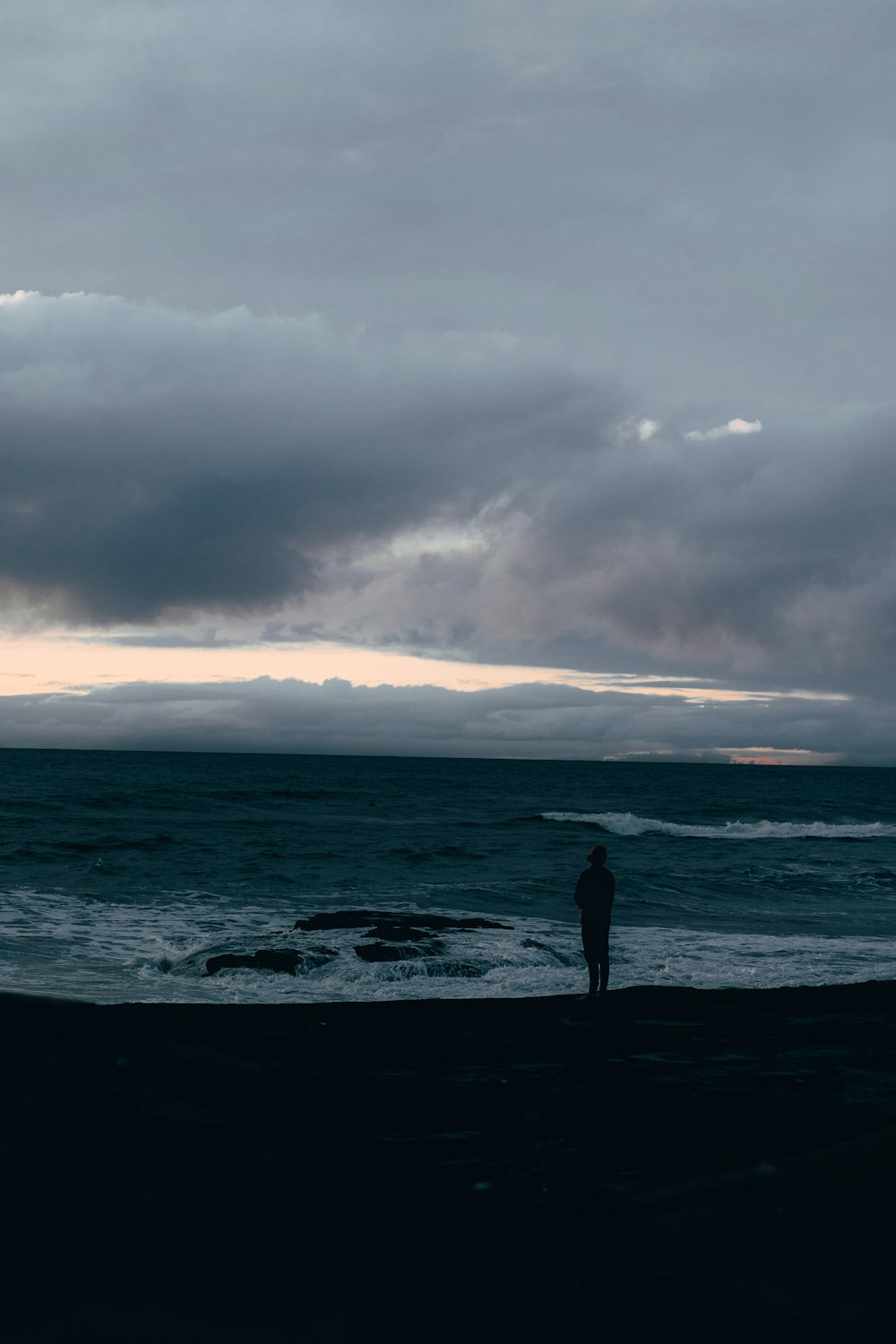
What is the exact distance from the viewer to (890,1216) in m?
2.56

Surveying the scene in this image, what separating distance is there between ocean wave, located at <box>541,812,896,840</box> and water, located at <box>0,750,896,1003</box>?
323 mm

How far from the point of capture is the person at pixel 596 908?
12922 mm

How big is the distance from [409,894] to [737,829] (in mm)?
34959

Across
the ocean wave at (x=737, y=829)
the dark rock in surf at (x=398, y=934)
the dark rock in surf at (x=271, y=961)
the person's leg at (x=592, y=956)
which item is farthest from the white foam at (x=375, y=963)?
the ocean wave at (x=737, y=829)

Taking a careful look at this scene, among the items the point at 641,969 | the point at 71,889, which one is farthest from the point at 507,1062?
the point at 71,889

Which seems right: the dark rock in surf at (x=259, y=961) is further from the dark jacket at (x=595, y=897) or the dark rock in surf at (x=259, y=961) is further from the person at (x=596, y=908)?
the dark jacket at (x=595, y=897)

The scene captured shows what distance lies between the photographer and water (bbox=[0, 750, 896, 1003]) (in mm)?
16203

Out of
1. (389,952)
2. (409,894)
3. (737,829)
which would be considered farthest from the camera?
(737,829)

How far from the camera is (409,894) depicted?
94.5ft

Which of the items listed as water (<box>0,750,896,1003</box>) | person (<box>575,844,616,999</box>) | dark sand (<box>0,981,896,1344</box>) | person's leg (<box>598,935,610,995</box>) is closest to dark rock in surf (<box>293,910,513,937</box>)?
water (<box>0,750,896,1003</box>)

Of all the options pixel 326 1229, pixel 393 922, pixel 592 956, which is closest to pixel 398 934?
pixel 393 922

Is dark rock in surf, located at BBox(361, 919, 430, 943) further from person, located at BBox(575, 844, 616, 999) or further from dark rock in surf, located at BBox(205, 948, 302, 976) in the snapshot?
person, located at BBox(575, 844, 616, 999)

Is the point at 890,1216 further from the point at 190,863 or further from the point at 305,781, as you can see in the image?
the point at 305,781

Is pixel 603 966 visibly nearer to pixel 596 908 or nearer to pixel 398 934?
pixel 596 908
